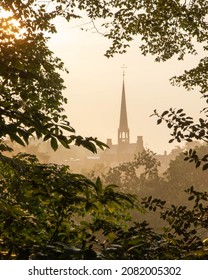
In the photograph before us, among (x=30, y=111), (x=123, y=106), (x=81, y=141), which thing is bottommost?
(x=81, y=141)

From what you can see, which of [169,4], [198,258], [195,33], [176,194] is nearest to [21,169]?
[198,258]

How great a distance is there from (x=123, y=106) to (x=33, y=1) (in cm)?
10226

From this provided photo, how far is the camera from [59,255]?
2.51m

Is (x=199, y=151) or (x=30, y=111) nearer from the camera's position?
(x=30, y=111)

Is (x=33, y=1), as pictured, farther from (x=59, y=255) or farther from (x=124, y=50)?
(x=59, y=255)

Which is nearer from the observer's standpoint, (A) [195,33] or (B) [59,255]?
(B) [59,255]

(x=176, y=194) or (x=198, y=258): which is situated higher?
(x=176, y=194)

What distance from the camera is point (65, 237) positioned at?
3.27 m
